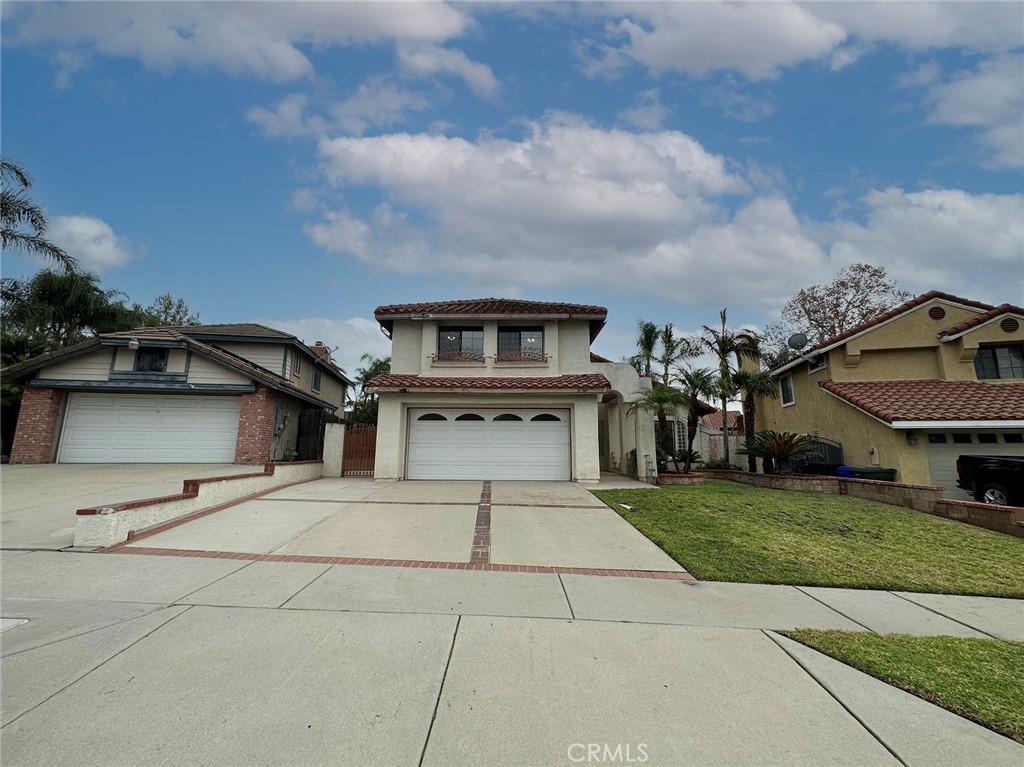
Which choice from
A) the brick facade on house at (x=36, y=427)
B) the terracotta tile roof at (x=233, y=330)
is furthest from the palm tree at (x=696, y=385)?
the brick facade on house at (x=36, y=427)

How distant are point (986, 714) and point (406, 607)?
13.9ft

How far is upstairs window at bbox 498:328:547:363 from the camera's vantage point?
614 inches

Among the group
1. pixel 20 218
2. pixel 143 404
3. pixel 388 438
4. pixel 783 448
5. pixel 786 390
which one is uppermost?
pixel 20 218

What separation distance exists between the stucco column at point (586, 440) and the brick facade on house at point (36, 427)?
17110 millimetres

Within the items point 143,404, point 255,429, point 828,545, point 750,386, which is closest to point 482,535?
point 828,545

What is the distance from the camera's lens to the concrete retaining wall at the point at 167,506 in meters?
6.00

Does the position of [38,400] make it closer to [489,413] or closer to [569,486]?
[489,413]

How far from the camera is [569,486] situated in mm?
12836

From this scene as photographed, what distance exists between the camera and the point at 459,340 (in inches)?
619

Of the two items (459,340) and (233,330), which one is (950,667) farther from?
(233,330)

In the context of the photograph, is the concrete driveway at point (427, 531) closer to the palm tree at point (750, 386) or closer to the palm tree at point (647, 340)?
the palm tree at point (750, 386)

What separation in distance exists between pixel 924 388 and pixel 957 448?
2615mm

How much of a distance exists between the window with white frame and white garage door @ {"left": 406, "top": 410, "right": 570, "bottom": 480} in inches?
421

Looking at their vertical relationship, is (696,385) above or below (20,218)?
below
